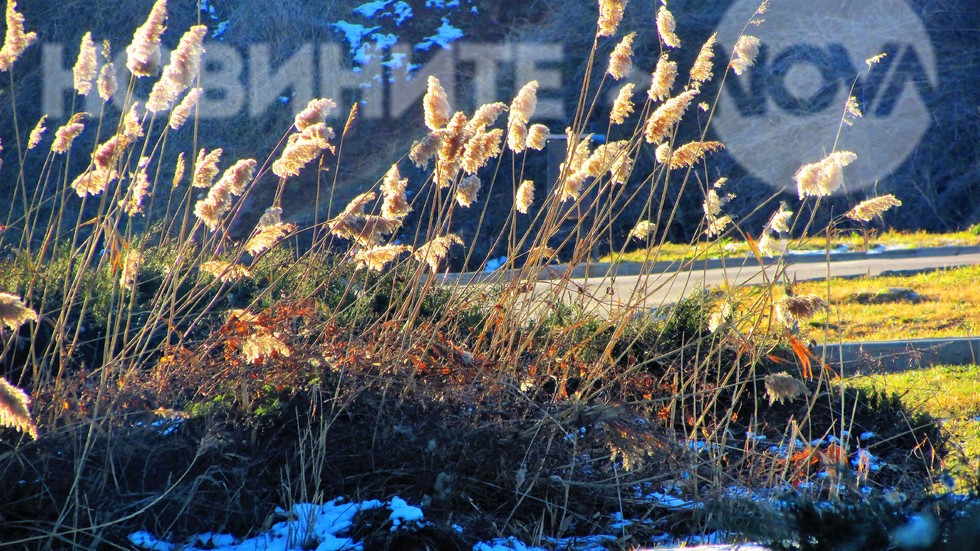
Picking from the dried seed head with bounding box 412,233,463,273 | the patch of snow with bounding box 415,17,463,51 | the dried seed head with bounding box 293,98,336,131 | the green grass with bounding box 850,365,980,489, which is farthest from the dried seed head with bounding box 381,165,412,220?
the patch of snow with bounding box 415,17,463,51

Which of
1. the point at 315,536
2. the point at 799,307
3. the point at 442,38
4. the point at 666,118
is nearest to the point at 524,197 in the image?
the point at 666,118

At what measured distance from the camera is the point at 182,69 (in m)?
3.37

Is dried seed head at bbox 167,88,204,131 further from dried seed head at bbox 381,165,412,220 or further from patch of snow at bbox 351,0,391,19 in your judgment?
patch of snow at bbox 351,0,391,19

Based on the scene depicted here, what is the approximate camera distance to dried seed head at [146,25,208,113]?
337cm

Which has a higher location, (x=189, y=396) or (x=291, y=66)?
(x=189, y=396)

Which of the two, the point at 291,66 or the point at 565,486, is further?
the point at 291,66

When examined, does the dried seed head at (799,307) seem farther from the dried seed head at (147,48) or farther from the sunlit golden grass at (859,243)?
the sunlit golden grass at (859,243)

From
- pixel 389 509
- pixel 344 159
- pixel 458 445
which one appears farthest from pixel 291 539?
pixel 344 159

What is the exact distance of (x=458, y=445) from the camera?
3.18m

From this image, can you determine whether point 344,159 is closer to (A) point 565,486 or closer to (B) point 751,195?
(B) point 751,195

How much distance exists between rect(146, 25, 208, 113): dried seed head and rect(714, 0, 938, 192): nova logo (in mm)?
16878

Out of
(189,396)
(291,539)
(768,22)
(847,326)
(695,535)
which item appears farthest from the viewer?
(768,22)

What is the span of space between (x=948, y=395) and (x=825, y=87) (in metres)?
16.2

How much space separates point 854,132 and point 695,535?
18104 millimetres
